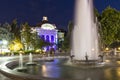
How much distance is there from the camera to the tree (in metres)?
49.2

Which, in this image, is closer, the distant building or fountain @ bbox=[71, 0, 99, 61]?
fountain @ bbox=[71, 0, 99, 61]

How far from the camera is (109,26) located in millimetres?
49531

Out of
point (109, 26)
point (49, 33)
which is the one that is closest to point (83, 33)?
point (109, 26)

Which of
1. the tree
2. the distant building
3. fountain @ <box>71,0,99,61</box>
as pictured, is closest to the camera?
fountain @ <box>71,0,99,61</box>

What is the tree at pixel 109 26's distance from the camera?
161 feet

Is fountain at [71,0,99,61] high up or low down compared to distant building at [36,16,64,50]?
down

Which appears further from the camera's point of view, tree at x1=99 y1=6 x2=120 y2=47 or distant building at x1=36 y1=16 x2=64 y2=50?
distant building at x1=36 y1=16 x2=64 y2=50

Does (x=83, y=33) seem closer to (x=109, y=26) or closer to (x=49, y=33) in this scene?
(x=109, y=26)

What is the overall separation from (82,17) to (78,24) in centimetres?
81

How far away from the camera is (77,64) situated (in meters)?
23.0

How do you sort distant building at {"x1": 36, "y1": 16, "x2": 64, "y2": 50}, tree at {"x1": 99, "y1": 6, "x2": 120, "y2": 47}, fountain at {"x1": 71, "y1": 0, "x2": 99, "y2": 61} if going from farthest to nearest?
distant building at {"x1": 36, "y1": 16, "x2": 64, "y2": 50} < tree at {"x1": 99, "y1": 6, "x2": 120, "y2": 47} < fountain at {"x1": 71, "y1": 0, "x2": 99, "y2": 61}

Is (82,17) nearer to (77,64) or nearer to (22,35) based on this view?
(77,64)

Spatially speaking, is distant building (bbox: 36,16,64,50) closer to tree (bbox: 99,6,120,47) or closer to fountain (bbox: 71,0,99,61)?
tree (bbox: 99,6,120,47)

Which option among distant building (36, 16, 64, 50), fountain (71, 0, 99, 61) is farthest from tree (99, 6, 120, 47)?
distant building (36, 16, 64, 50)
